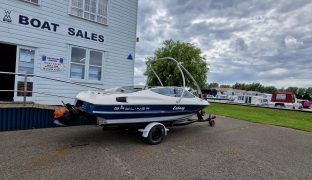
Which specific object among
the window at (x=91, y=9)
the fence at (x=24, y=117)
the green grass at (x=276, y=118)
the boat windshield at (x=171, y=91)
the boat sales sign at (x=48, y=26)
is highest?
the window at (x=91, y=9)

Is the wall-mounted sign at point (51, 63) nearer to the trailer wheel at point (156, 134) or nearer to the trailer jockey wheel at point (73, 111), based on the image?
the trailer jockey wheel at point (73, 111)

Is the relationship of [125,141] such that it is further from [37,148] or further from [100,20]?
[100,20]

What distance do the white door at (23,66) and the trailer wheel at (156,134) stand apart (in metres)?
5.36

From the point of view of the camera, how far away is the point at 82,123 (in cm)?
834

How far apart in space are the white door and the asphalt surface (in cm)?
230

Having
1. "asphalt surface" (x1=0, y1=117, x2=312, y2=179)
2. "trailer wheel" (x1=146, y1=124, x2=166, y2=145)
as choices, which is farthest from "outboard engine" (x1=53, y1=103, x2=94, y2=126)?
"trailer wheel" (x1=146, y1=124, x2=166, y2=145)

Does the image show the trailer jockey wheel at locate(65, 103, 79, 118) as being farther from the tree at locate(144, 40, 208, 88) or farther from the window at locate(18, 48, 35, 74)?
the tree at locate(144, 40, 208, 88)

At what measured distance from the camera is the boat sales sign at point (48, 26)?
810 centimetres

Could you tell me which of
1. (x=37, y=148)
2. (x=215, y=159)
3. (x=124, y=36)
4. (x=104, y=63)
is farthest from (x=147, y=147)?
(x=124, y=36)

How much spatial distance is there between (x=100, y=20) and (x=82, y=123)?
16.3 ft

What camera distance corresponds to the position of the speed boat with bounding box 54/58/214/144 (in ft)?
17.6

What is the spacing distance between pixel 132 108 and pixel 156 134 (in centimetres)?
113

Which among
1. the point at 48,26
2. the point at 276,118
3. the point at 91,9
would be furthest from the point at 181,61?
the point at 48,26

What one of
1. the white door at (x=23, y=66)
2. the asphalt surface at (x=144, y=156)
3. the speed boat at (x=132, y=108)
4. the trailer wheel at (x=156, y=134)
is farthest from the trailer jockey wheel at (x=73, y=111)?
the white door at (x=23, y=66)
